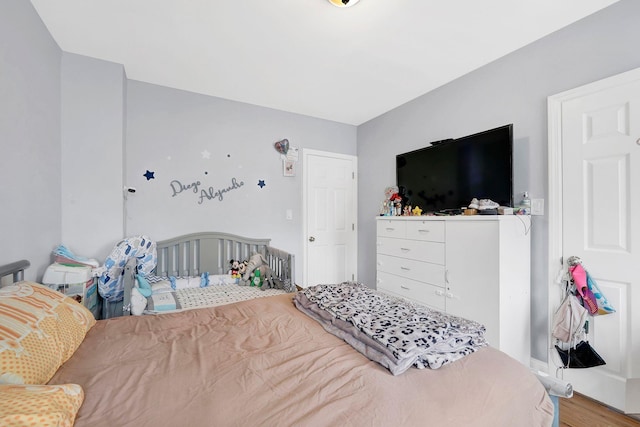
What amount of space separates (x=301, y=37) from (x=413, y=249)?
6.68ft

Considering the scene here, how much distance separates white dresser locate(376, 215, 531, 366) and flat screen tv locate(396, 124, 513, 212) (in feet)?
1.01

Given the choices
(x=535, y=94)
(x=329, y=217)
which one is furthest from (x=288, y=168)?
(x=535, y=94)

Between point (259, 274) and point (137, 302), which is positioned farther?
point (259, 274)

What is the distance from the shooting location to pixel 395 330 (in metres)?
1.14

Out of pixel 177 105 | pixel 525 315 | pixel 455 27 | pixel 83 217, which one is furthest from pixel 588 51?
pixel 83 217

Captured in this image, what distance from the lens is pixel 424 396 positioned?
0.86 m

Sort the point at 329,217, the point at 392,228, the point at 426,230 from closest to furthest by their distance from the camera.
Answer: the point at 426,230
the point at 392,228
the point at 329,217

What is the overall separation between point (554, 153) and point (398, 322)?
1866 mm

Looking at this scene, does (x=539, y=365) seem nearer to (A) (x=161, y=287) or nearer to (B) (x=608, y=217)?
(B) (x=608, y=217)

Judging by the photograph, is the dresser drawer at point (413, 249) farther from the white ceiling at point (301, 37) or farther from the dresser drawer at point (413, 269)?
the white ceiling at point (301, 37)

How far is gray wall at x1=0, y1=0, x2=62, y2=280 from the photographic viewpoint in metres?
1.50

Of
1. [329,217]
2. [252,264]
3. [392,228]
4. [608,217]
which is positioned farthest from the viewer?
[329,217]

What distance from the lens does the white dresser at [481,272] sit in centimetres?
201

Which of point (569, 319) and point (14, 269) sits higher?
point (14, 269)
